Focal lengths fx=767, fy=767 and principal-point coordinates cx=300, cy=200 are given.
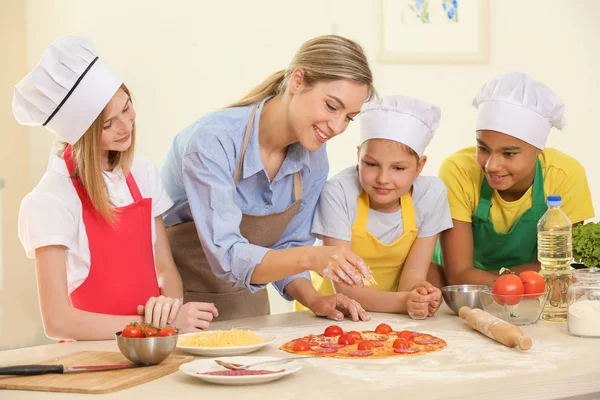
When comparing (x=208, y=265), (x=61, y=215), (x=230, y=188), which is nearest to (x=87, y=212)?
(x=61, y=215)

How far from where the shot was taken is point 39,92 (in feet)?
6.45

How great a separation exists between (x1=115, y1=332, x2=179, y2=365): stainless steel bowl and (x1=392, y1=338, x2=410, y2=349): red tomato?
492 millimetres

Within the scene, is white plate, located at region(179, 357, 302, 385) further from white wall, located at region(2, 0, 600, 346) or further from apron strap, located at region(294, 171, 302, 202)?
white wall, located at region(2, 0, 600, 346)

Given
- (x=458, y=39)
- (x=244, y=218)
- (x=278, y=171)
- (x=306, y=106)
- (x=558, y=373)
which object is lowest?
(x=558, y=373)

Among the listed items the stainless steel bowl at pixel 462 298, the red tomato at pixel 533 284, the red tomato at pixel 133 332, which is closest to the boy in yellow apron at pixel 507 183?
the stainless steel bowl at pixel 462 298

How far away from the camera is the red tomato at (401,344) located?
169 centimetres

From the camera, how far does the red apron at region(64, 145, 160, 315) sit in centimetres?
203

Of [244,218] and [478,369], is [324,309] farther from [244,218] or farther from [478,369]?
[478,369]

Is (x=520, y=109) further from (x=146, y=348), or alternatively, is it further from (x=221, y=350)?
(x=146, y=348)

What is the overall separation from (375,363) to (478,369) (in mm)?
207

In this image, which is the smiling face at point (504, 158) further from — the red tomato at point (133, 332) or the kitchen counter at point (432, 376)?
the red tomato at point (133, 332)

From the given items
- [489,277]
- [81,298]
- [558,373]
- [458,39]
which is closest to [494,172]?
[489,277]

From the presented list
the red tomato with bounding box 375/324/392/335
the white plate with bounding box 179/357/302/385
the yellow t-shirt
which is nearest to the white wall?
the yellow t-shirt

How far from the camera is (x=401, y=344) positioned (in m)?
1.69
